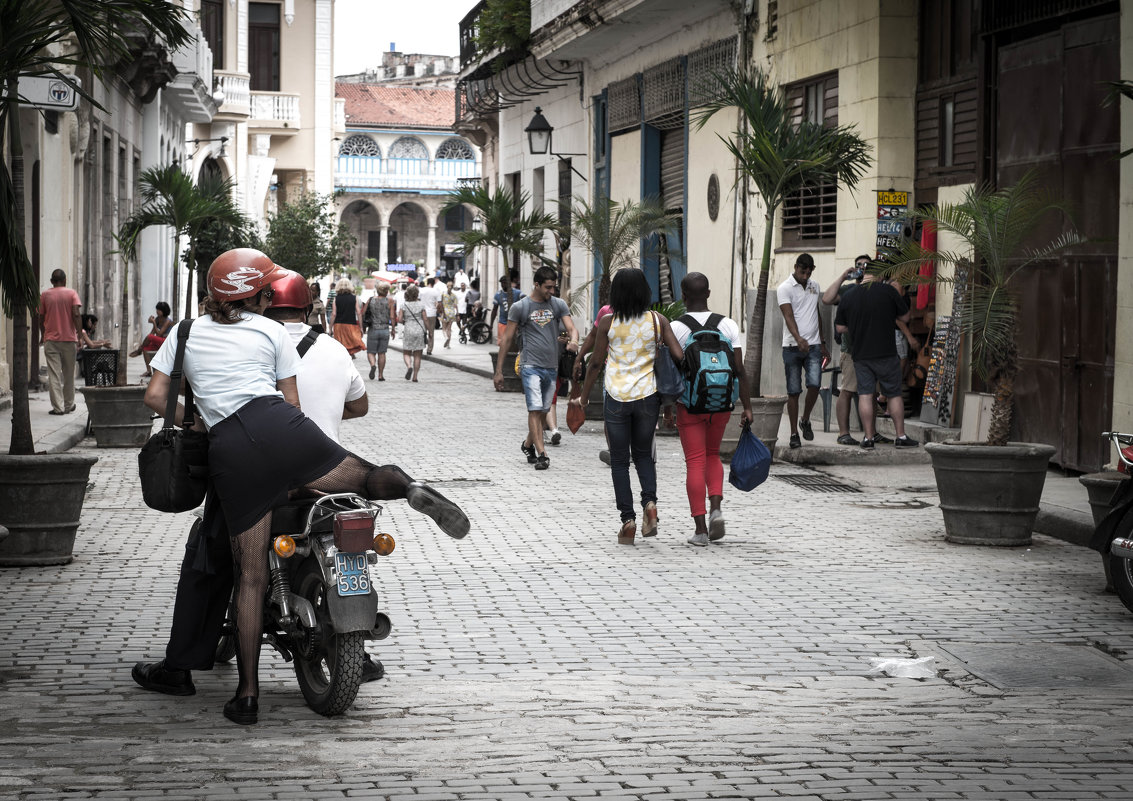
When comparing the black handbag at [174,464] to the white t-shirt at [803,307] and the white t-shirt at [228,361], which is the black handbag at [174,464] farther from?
the white t-shirt at [803,307]

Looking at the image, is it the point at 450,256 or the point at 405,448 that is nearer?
the point at 405,448

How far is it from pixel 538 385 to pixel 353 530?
9.08m

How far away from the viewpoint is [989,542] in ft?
32.2

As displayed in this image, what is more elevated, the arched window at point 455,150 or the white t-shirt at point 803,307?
the arched window at point 455,150

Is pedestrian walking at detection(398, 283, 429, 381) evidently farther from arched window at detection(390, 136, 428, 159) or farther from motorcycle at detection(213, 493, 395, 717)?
arched window at detection(390, 136, 428, 159)

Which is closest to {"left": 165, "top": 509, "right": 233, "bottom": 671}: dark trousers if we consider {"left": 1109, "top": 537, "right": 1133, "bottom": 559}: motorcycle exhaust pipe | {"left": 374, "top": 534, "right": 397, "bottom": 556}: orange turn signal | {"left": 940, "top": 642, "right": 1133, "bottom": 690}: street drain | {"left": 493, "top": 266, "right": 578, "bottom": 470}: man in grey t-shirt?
{"left": 374, "top": 534, "right": 397, "bottom": 556}: orange turn signal

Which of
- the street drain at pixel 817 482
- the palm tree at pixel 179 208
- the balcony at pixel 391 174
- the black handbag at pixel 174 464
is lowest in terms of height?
the street drain at pixel 817 482

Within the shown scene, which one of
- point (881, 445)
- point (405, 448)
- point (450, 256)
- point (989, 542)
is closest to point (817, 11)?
point (881, 445)

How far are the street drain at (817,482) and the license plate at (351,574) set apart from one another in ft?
24.6

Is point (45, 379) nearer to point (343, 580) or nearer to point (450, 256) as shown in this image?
point (343, 580)

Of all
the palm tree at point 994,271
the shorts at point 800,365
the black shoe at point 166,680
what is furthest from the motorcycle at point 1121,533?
the shorts at point 800,365

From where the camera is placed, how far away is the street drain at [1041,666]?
6281 millimetres

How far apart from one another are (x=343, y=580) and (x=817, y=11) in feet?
46.2

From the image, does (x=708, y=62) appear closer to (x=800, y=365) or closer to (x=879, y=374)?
(x=800, y=365)
